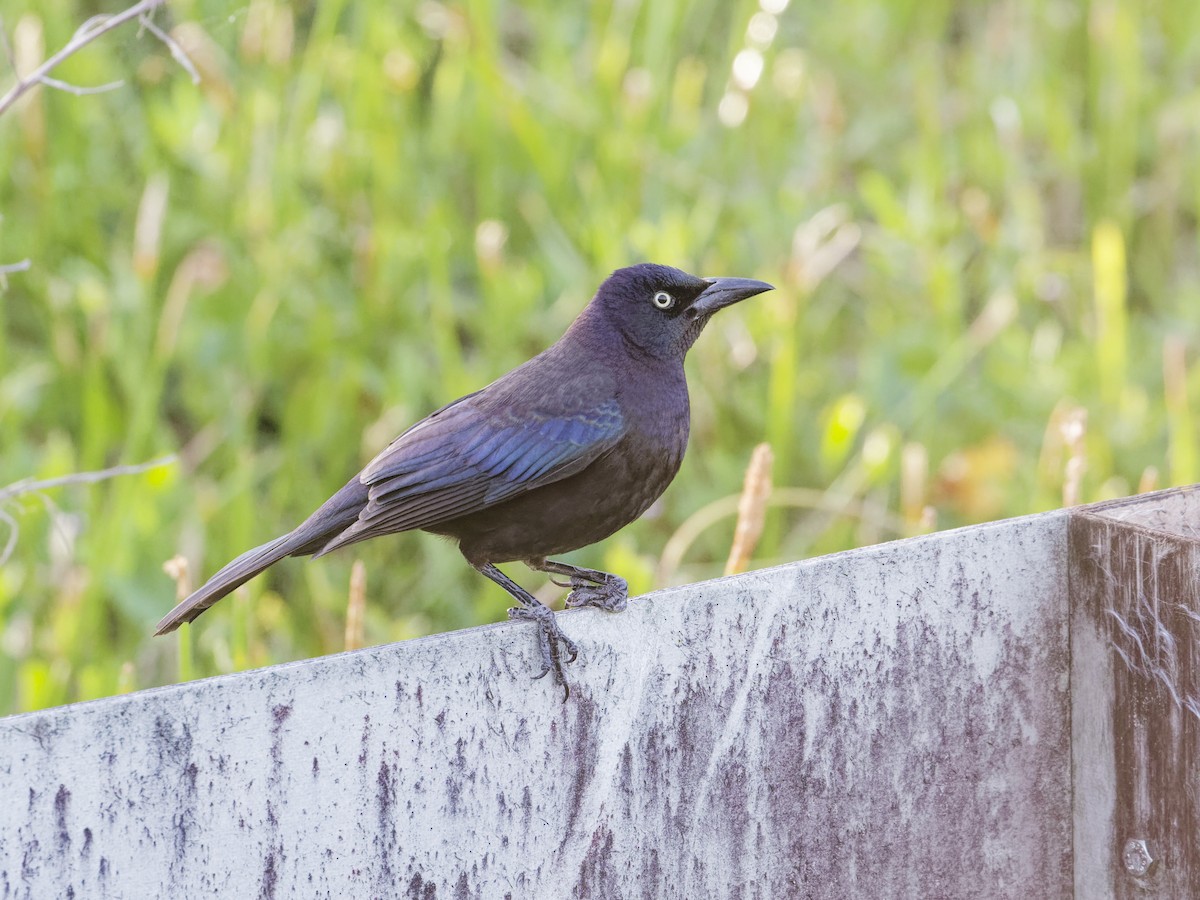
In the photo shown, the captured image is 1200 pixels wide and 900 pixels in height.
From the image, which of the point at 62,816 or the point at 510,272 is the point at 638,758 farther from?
the point at 510,272

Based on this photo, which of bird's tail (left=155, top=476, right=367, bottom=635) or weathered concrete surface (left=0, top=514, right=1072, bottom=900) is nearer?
weathered concrete surface (left=0, top=514, right=1072, bottom=900)

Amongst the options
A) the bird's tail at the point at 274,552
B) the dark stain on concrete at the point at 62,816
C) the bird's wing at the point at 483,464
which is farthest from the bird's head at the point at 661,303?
the dark stain on concrete at the point at 62,816

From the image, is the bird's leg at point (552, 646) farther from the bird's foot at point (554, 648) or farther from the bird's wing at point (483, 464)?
the bird's wing at point (483, 464)

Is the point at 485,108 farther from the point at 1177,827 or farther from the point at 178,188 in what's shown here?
the point at 1177,827

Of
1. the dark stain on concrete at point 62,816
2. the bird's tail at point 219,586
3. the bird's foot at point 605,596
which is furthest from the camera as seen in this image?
the bird's tail at point 219,586

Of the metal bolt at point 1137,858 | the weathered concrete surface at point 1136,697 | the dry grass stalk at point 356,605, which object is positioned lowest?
the metal bolt at point 1137,858

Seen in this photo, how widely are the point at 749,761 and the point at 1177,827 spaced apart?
1.63 ft

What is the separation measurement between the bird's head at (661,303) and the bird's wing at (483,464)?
0.67 ft

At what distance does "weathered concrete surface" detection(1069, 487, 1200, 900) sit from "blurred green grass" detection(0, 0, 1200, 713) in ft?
3.65

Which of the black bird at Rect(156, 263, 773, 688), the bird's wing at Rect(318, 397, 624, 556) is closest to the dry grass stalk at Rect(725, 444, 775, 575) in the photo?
the black bird at Rect(156, 263, 773, 688)

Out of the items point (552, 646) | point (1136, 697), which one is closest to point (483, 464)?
point (552, 646)

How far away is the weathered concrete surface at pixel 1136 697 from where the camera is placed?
1771 millimetres

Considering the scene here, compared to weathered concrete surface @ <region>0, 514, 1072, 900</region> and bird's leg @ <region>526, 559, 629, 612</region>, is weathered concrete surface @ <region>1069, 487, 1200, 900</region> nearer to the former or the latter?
weathered concrete surface @ <region>0, 514, 1072, 900</region>

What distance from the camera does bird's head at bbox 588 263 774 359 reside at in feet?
8.12
